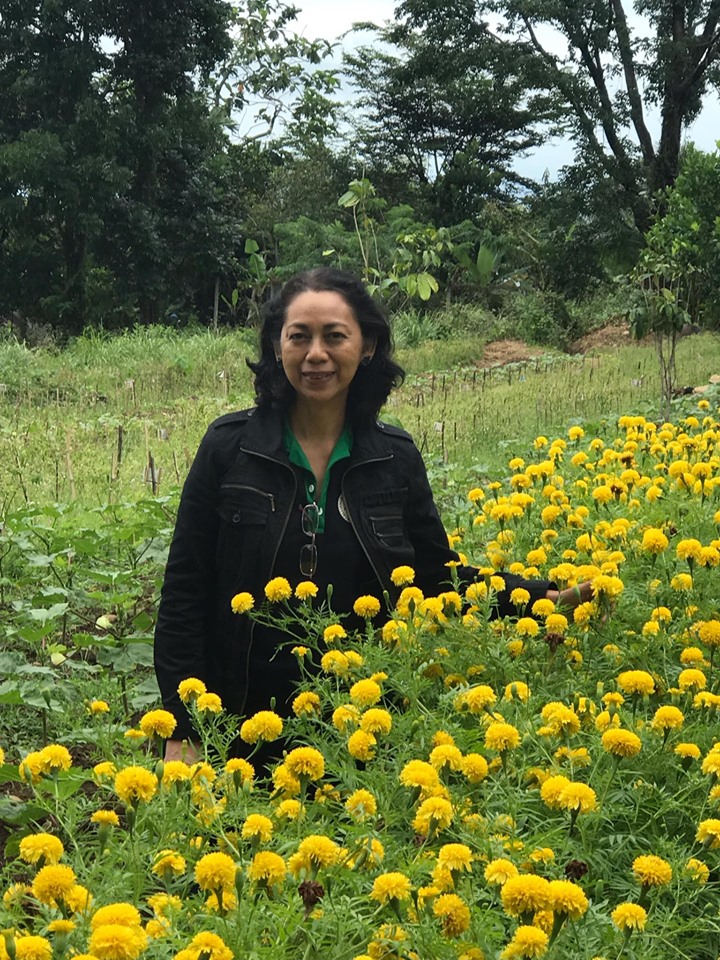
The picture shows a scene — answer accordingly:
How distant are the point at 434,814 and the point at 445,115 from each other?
28.2 metres

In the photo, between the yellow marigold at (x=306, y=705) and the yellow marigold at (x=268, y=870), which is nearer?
the yellow marigold at (x=268, y=870)

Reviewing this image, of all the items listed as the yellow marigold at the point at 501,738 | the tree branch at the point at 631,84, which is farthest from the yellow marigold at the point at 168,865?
the tree branch at the point at 631,84

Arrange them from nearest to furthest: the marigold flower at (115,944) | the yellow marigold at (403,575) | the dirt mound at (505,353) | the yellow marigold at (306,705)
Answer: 1. the marigold flower at (115,944)
2. the yellow marigold at (306,705)
3. the yellow marigold at (403,575)
4. the dirt mound at (505,353)

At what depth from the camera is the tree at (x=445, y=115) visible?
81.4ft

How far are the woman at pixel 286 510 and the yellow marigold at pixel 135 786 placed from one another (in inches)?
41.5

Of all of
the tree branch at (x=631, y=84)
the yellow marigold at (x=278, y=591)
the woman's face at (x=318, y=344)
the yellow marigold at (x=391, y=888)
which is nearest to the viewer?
the yellow marigold at (x=391, y=888)

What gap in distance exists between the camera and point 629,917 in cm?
111

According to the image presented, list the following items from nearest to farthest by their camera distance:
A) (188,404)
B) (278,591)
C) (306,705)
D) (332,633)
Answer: (306,705) < (332,633) < (278,591) < (188,404)

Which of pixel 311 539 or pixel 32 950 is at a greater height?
pixel 311 539

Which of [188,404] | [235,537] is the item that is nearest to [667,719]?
[235,537]

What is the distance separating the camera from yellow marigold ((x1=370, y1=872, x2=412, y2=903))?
1100 millimetres

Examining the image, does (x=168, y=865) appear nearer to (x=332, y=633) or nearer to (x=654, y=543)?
(x=332, y=633)

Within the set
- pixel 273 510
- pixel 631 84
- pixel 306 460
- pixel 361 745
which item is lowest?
pixel 361 745

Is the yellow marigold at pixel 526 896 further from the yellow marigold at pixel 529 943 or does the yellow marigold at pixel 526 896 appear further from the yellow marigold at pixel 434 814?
the yellow marigold at pixel 434 814
